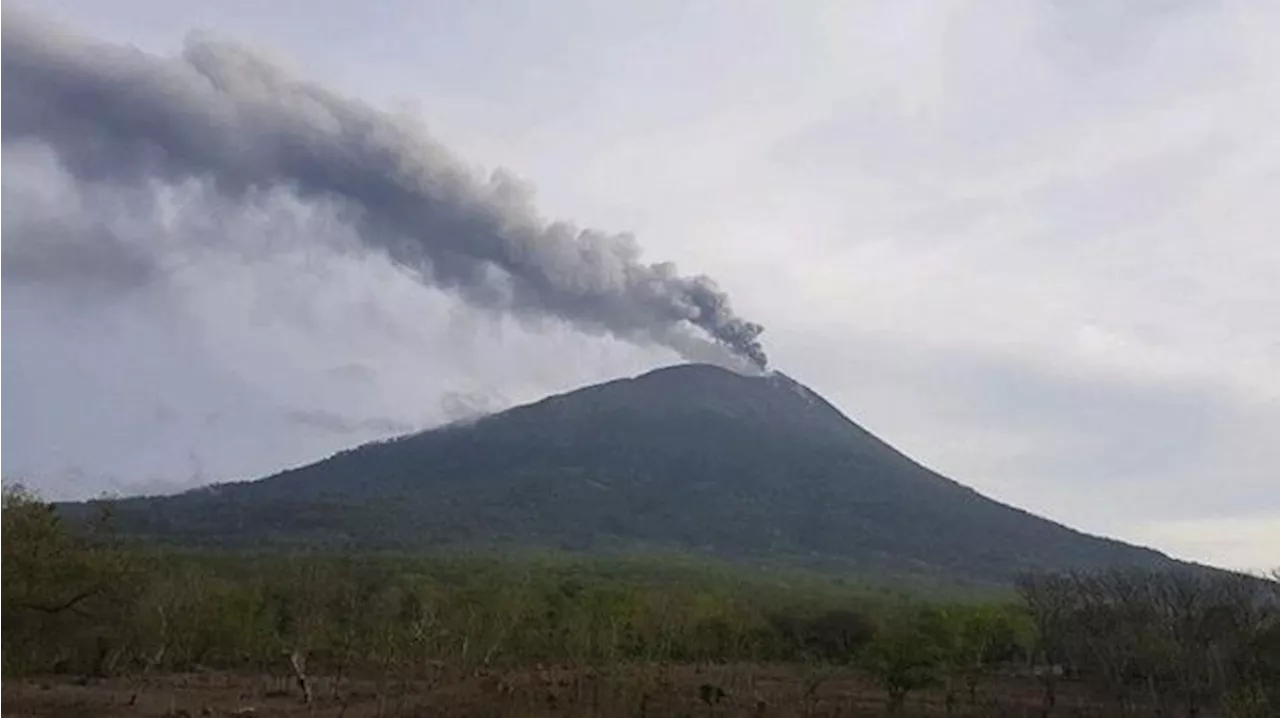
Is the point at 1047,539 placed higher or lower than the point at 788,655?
higher

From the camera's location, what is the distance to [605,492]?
355ft

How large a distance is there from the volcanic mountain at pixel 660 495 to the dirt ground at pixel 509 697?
159 ft

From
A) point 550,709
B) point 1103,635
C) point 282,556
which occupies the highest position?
point 282,556

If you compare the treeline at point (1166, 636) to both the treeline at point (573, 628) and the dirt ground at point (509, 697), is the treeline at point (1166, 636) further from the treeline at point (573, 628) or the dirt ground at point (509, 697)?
the dirt ground at point (509, 697)

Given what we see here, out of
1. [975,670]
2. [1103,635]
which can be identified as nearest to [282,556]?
[975,670]

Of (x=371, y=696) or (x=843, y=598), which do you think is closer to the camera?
(x=371, y=696)

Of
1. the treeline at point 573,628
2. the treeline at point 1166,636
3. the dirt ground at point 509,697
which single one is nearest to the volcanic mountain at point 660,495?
the treeline at point 573,628

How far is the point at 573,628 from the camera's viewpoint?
40.5 meters

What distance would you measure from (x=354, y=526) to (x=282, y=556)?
1010 inches

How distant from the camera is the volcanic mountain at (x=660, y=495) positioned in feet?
305

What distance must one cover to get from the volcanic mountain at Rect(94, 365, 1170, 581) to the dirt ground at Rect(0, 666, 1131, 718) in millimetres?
48483

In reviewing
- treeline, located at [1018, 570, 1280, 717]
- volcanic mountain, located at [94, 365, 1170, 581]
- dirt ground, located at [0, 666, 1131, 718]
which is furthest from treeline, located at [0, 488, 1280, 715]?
volcanic mountain, located at [94, 365, 1170, 581]

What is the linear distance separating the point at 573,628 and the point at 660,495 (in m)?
68.4

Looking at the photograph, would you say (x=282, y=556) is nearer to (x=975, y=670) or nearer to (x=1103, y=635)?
(x=975, y=670)
